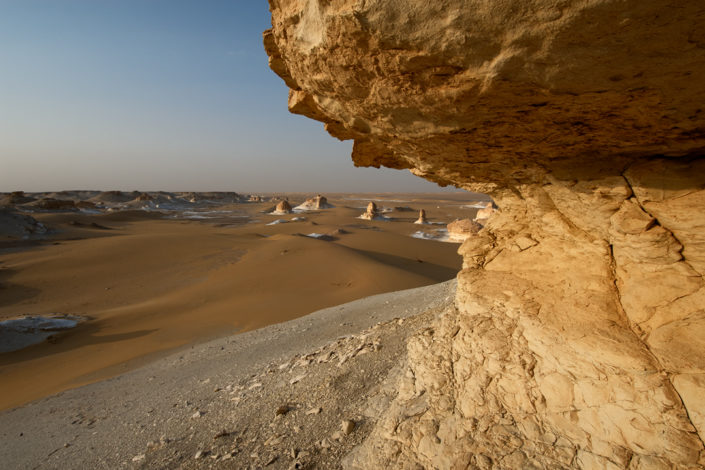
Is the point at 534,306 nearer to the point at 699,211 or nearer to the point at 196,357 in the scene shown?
the point at 699,211

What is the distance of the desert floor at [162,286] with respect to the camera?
7008mm

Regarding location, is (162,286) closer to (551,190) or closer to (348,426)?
(348,426)

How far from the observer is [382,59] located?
1.51m

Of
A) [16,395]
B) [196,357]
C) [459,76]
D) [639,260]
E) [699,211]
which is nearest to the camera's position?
[459,76]

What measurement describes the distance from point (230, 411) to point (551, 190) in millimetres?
4011

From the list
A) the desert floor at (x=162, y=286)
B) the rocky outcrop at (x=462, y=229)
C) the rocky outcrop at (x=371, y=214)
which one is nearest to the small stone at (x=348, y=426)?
the desert floor at (x=162, y=286)

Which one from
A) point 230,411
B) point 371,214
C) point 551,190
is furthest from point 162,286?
point 371,214

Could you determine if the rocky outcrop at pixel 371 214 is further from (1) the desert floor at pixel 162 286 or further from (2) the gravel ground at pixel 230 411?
(2) the gravel ground at pixel 230 411

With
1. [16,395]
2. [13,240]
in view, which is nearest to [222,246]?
[13,240]

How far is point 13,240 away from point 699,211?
26.9 meters

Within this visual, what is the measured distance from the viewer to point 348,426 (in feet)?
10.0

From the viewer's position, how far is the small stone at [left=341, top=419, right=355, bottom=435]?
9.95 feet

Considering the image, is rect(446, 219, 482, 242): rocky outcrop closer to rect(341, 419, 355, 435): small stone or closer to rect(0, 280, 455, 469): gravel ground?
rect(0, 280, 455, 469): gravel ground

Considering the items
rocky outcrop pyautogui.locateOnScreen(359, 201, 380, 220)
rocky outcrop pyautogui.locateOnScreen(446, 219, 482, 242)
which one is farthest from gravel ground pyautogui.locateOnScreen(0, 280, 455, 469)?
rocky outcrop pyautogui.locateOnScreen(359, 201, 380, 220)
